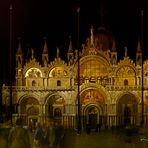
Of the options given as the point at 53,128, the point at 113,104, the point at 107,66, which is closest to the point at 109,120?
the point at 113,104

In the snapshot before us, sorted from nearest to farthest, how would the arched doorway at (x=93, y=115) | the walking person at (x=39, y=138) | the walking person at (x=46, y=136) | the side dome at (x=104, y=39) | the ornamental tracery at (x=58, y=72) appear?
the walking person at (x=46, y=136) → the walking person at (x=39, y=138) → the arched doorway at (x=93, y=115) → the ornamental tracery at (x=58, y=72) → the side dome at (x=104, y=39)

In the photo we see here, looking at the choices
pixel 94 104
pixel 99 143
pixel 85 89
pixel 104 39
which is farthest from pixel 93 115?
pixel 99 143

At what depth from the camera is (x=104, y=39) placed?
7456cm

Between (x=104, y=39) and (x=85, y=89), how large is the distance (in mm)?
9832

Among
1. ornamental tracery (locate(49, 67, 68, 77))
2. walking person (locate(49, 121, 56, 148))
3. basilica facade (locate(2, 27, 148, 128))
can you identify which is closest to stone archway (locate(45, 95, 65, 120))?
basilica facade (locate(2, 27, 148, 128))

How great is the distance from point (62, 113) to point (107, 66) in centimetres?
858

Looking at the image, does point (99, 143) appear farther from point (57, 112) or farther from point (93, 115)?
point (93, 115)

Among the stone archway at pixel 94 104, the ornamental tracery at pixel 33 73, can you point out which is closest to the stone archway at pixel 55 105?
the stone archway at pixel 94 104

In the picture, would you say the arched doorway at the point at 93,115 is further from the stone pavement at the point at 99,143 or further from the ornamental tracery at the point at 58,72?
the stone pavement at the point at 99,143

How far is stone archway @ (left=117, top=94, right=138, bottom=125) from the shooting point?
223ft

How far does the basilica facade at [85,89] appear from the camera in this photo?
67.6 meters

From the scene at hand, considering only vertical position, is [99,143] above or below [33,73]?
below

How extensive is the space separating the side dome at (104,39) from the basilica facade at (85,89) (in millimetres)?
1778

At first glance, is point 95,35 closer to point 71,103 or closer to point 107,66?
point 107,66
